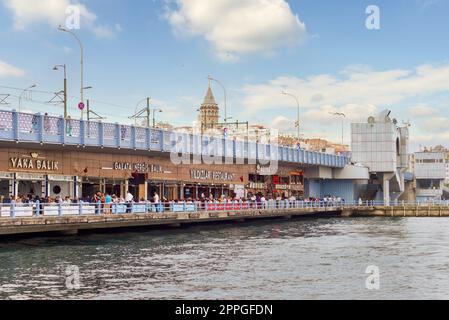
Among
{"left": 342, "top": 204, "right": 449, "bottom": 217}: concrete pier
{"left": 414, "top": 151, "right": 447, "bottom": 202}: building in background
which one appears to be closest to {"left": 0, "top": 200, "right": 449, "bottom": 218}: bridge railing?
{"left": 342, "top": 204, "right": 449, "bottom": 217}: concrete pier

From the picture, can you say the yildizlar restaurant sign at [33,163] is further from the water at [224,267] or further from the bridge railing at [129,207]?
the water at [224,267]

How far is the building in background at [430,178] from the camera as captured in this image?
503 feet

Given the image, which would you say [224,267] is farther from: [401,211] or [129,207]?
[401,211]

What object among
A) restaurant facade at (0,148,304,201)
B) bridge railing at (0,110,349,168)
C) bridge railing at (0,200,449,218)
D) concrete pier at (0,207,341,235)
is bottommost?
concrete pier at (0,207,341,235)

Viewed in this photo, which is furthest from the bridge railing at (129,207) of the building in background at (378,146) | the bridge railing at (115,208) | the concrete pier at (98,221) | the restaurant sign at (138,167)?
the building in background at (378,146)

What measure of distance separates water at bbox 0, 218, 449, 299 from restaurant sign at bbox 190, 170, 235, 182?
28260 mm

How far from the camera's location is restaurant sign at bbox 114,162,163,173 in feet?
217

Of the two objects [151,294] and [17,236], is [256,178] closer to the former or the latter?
[17,236]

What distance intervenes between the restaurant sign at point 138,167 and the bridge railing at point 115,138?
13.3 feet

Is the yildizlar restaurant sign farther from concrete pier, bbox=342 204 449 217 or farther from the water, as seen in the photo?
concrete pier, bbox=342 204 449 217

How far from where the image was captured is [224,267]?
105 feet

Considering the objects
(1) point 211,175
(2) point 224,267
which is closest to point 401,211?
(1) point 211,175

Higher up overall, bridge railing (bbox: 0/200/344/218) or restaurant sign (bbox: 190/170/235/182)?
restaurant sign (bbox: 190/170/235/182)
